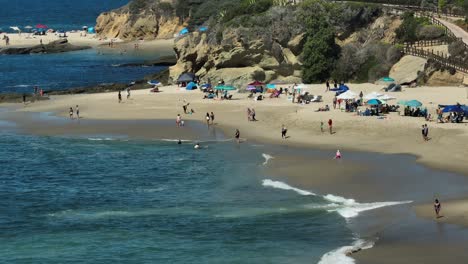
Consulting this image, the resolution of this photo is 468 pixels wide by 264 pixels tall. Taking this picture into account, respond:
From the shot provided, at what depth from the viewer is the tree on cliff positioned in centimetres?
7875

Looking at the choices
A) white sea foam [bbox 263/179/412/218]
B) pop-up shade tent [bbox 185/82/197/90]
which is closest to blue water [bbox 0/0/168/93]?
pop-up shade tent [bbox 185/82/197/90]

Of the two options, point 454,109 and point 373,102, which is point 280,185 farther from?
point 373,102

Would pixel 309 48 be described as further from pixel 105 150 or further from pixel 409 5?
pixel 105 150

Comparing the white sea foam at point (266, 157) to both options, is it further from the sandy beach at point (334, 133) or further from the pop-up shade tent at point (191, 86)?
the pop-up shade tent at point (191, 86)

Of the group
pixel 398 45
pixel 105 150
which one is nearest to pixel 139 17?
pixel 398 45

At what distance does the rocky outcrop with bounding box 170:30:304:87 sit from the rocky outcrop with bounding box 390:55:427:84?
9.06 metres

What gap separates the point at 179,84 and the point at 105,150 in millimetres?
27543

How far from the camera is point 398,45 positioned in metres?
78.9

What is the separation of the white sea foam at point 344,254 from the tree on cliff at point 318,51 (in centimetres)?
4387

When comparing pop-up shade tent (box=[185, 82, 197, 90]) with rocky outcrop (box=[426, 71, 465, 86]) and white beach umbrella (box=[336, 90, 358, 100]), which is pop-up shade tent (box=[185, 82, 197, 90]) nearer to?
white beach umbrella (box=[336, 90, 358, 100])

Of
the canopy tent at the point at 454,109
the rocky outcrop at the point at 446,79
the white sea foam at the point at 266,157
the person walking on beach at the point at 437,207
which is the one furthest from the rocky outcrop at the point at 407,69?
the person walking on beach at the point at 437,207

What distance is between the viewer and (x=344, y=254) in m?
34.3

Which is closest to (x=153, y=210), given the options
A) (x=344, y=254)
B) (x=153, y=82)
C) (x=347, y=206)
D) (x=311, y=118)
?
(x=347, y=206)

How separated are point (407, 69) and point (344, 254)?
42.7 metres
